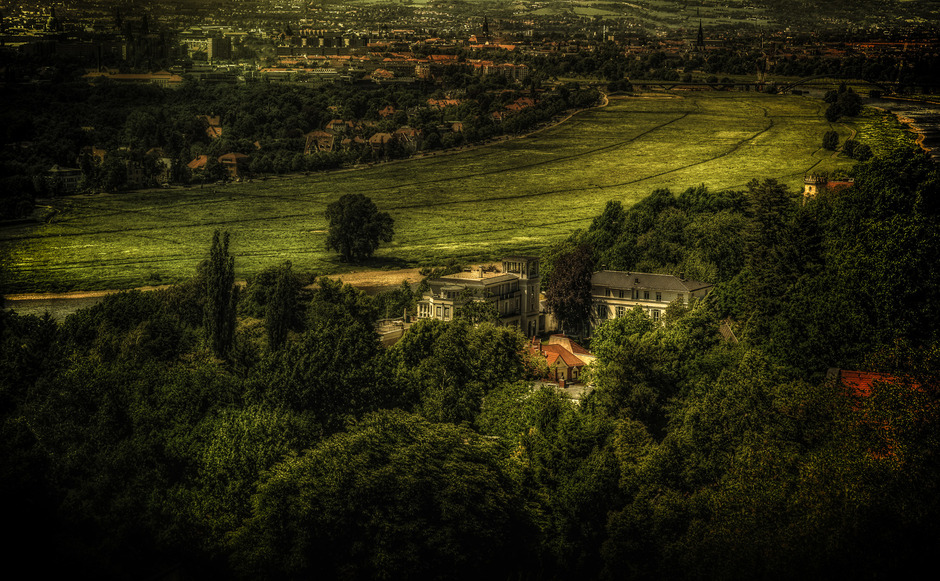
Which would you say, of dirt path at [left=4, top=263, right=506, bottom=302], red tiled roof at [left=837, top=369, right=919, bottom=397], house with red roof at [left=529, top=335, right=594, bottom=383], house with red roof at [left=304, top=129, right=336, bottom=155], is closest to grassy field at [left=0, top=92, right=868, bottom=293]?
dirt path at [left=4, top=263, right=506, bottom=302]

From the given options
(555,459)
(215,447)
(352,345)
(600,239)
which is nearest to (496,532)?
(555,459)

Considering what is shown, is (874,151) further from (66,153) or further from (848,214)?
(66,153)

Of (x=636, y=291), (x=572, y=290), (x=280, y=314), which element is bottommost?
(x=636, y=291)

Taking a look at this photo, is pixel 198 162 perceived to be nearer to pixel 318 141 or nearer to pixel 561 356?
pixel 318 141

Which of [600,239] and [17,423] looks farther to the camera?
[600,239]

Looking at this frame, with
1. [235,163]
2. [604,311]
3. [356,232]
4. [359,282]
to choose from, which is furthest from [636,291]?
[235,163]

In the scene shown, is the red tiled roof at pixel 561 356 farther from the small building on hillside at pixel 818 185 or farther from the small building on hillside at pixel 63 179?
the small building on hillside at pixel 63 179
